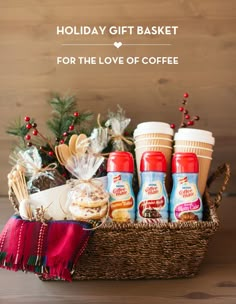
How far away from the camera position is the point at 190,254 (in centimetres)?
89

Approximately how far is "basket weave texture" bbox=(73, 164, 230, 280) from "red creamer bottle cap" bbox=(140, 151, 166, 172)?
0.12 meters

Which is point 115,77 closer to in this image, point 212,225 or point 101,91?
point 101,91

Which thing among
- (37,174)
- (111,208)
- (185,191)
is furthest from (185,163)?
(37,174)

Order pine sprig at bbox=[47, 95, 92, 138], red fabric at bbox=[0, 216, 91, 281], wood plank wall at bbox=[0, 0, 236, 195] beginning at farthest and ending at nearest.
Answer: wood plank wall at bbox=[0, 0, 236, 195]
pine sprig at bbox=[47, 95, 92, 138]
red fabric at bbox=[0, 216, 91, 281]

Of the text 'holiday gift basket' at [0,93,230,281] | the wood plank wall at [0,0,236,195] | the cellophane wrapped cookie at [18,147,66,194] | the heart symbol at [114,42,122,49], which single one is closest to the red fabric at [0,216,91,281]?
the text 'holiday gift basket' at [0,93,230,281]

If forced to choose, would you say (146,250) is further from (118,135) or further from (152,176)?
(118,135)

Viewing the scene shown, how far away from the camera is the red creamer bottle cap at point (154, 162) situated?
3.03 feet

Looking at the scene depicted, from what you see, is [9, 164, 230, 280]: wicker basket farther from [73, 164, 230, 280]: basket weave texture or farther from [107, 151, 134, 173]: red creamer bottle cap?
[107, 151, 134, 173]: red creamer bottle cap

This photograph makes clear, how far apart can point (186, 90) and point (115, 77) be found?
21 cm

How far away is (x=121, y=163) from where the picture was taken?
0.93 m

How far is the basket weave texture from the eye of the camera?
2.82 ft

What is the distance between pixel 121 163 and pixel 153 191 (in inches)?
3.5
